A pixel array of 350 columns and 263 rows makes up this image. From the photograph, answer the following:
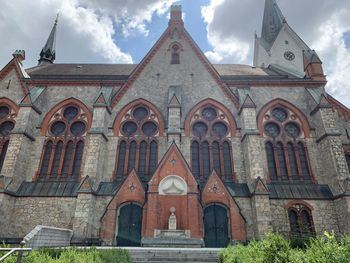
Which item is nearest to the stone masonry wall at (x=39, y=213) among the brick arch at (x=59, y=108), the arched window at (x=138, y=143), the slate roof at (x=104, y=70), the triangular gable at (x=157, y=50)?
the arched window at (x=138, y=143)

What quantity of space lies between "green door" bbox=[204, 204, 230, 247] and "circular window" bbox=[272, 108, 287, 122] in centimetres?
937

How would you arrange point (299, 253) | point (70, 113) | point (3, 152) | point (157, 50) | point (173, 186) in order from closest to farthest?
point (299, 253) < point (173, 186) < point (3, 152) < point (70, 113) < point (157, 50)

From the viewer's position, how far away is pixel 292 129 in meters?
20.7

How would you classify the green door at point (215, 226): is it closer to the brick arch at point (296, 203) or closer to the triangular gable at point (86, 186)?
the brick arch at point (296, 203)

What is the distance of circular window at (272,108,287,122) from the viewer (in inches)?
827

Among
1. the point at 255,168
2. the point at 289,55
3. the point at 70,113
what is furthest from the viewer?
the point at 289,55

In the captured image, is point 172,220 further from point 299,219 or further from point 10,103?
point 10,103

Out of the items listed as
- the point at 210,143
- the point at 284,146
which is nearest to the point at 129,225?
the point at 210,143

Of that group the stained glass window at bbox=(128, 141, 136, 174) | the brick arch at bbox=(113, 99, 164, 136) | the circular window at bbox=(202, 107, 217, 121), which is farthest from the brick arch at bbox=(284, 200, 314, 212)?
the stained glass window at bbox=(128, 141, 136, 174)

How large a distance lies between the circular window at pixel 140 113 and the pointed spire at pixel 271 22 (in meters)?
21.3

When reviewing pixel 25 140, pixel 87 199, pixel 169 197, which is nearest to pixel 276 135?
pixel 169 197

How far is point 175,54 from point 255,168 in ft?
43.6

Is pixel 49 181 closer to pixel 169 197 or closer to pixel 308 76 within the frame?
pixel 169 197

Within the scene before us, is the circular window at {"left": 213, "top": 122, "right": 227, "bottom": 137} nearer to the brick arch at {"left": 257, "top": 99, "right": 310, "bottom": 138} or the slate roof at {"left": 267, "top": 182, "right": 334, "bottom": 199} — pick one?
the brick arch at {"left": 257, "top": 99, "right": 310, "bottom": 138}
